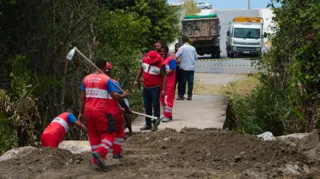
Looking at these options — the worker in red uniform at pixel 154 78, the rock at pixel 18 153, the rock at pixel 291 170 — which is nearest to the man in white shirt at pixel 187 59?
the worker in red uniform at pixel 154 78

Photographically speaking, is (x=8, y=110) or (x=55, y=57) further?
(x=55, y=57)

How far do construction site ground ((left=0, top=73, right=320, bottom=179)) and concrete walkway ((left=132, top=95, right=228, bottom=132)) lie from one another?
168 cm

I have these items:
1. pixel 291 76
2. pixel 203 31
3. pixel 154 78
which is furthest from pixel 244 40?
pixel 154 78

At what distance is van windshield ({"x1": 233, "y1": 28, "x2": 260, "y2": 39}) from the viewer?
49.4 metres

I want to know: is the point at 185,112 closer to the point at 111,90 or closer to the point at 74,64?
the point at 74,64

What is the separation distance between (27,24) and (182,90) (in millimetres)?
4343

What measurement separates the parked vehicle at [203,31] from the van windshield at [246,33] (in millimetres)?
1806

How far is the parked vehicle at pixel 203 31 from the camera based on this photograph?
156 feet

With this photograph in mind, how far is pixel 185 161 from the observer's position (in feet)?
35.2

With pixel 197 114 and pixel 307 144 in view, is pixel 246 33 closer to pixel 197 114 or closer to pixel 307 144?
pixel 197 114

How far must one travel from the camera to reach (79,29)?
728 inches

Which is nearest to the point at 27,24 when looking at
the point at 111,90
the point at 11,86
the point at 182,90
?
the point at 11,86

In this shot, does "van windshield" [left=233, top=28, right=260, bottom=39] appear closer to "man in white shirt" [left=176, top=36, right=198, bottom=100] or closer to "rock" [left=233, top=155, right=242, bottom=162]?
"man in white shirt" [left=176, top=36, right=198, bottom=100]

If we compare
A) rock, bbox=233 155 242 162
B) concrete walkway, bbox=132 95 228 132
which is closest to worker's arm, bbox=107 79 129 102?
rock, bbox=233 155 242 162
